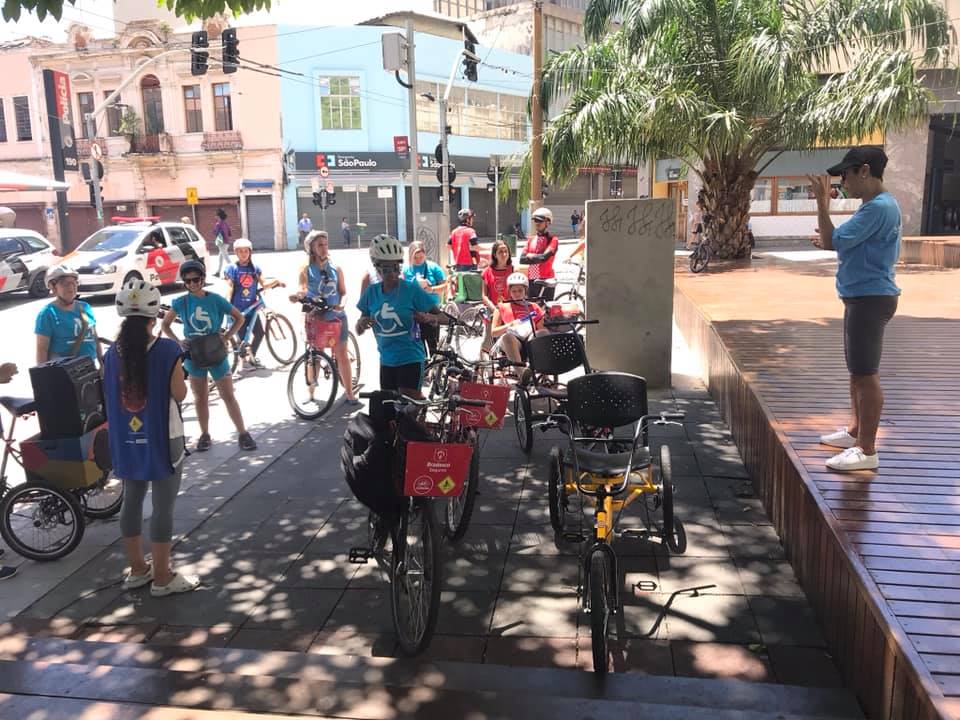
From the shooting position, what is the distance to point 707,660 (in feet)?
11.8

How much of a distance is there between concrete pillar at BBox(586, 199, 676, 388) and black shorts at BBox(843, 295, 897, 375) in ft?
13.9

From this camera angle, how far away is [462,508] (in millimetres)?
5043

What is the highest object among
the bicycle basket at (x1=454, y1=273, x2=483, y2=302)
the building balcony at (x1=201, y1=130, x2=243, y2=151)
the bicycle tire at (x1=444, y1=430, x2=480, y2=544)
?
the building balcony at (x1=201, y1=130, x2=243, y2=151)

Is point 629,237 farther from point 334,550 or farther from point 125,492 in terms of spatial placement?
point 125,492

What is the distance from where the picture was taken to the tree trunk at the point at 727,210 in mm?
16938

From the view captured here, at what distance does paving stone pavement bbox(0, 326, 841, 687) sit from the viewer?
3.74m

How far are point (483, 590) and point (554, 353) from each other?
2426 millimetres

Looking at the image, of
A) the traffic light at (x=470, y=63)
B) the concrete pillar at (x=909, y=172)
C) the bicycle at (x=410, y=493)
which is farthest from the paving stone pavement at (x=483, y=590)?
the concrete pillar at (x=909, y=172)

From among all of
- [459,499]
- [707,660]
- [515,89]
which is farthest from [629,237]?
[515,89]

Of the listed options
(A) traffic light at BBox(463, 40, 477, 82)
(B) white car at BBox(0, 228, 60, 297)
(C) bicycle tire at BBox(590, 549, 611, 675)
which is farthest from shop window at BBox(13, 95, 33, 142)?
(C) bicycle tire at BBox(590, 549, 611, 675)

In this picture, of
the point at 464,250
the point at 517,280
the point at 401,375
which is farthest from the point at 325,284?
the point at 464,250

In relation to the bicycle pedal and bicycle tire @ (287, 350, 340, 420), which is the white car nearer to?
bicycle tire @ (287, 350, 340, 420)

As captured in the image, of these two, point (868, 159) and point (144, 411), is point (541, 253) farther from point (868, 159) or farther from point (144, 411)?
point (144, 411)

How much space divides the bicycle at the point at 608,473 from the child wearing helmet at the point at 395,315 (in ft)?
4.20
